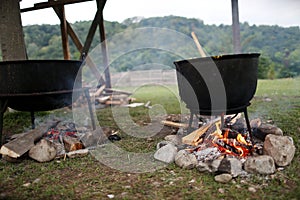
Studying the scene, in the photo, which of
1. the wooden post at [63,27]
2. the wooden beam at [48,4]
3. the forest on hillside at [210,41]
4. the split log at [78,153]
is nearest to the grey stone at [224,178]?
the split log at [78,153]

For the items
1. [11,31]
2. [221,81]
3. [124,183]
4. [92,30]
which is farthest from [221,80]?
[92,30]

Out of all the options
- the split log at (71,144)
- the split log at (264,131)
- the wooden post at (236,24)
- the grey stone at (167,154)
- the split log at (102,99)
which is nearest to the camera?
the grey stone at (167,154)

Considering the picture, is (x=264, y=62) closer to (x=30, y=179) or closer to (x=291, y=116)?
(x=291, y=116)

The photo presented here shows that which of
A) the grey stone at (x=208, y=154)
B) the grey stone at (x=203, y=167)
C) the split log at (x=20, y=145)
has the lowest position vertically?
the grey stone at (x=203, y=167)

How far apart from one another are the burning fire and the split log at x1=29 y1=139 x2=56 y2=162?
156cm

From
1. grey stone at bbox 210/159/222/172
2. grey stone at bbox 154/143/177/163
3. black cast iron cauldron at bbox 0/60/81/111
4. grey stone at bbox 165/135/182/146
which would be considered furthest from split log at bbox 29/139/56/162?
grey stone at bbox 210/159/222/172

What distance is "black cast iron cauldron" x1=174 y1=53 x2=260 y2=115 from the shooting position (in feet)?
6.84

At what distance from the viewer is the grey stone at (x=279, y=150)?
6.25ft

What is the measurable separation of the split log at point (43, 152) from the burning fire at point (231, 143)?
1562mm

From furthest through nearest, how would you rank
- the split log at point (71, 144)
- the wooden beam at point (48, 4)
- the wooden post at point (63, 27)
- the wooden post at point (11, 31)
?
the wooden post at point (63, 27) → the wooden beam at point (48, 4) → the wooden post at point (11, 31) → the split log at point (71, 144)

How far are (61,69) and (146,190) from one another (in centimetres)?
159

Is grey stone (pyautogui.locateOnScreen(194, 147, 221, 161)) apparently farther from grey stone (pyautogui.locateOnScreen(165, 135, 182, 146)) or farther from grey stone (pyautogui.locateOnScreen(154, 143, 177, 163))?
grey stone (pyautogui.locateOnScreen(165, 135, 182, 146))

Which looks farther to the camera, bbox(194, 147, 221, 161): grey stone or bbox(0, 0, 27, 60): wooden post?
bbox(0, 0, 27, 60): wooden post

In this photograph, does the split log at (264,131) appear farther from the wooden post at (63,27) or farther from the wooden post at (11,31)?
the wooden post at (63,27)
